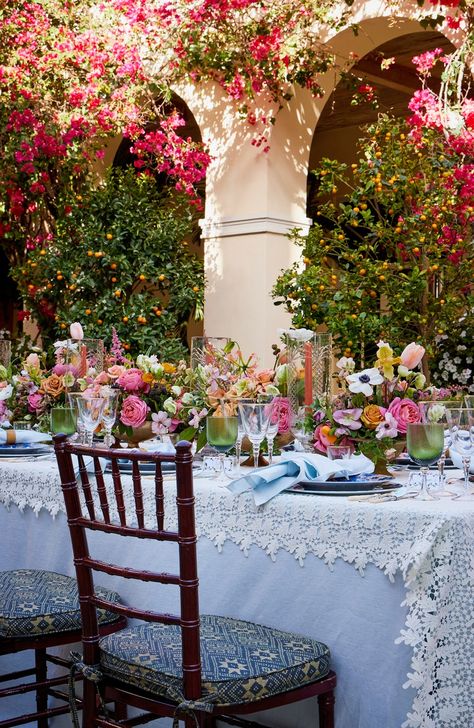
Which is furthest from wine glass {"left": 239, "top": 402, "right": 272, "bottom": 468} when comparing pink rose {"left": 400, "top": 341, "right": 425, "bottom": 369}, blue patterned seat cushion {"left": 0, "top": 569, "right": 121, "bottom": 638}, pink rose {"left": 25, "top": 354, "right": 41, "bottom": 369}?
pink rose {"left": 25, "top": 354, "right": 41, "bottom": 369}

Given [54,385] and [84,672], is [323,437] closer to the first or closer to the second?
[84,672]

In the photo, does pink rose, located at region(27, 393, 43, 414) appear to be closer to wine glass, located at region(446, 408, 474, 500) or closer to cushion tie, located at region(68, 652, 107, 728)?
cushion tie, located at region(68, 652, 107, 728)

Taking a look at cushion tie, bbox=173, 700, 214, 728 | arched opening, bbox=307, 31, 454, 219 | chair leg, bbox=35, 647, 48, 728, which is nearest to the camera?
cushion tie, bbox=173, 700, 214, 728

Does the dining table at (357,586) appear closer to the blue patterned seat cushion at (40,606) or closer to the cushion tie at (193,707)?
the blue patterned seat cushion at (40,606)

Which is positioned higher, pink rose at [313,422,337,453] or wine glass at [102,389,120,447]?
wine glass at [102,389,120,447]

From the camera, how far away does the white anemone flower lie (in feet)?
8.91

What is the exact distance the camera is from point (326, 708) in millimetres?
2197

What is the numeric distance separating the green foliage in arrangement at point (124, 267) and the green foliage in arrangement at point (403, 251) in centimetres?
133

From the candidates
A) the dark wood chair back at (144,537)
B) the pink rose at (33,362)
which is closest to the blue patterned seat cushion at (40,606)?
the dark wood chair back at (144,537)

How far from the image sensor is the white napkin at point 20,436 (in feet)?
11.5

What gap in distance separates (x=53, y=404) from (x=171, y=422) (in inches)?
25.4

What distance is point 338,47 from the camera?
6.84 m

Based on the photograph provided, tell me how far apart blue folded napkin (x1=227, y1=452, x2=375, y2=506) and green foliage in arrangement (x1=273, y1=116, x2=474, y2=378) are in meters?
3.36

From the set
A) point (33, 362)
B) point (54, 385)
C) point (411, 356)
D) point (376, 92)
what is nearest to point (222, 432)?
point (411, 356)
